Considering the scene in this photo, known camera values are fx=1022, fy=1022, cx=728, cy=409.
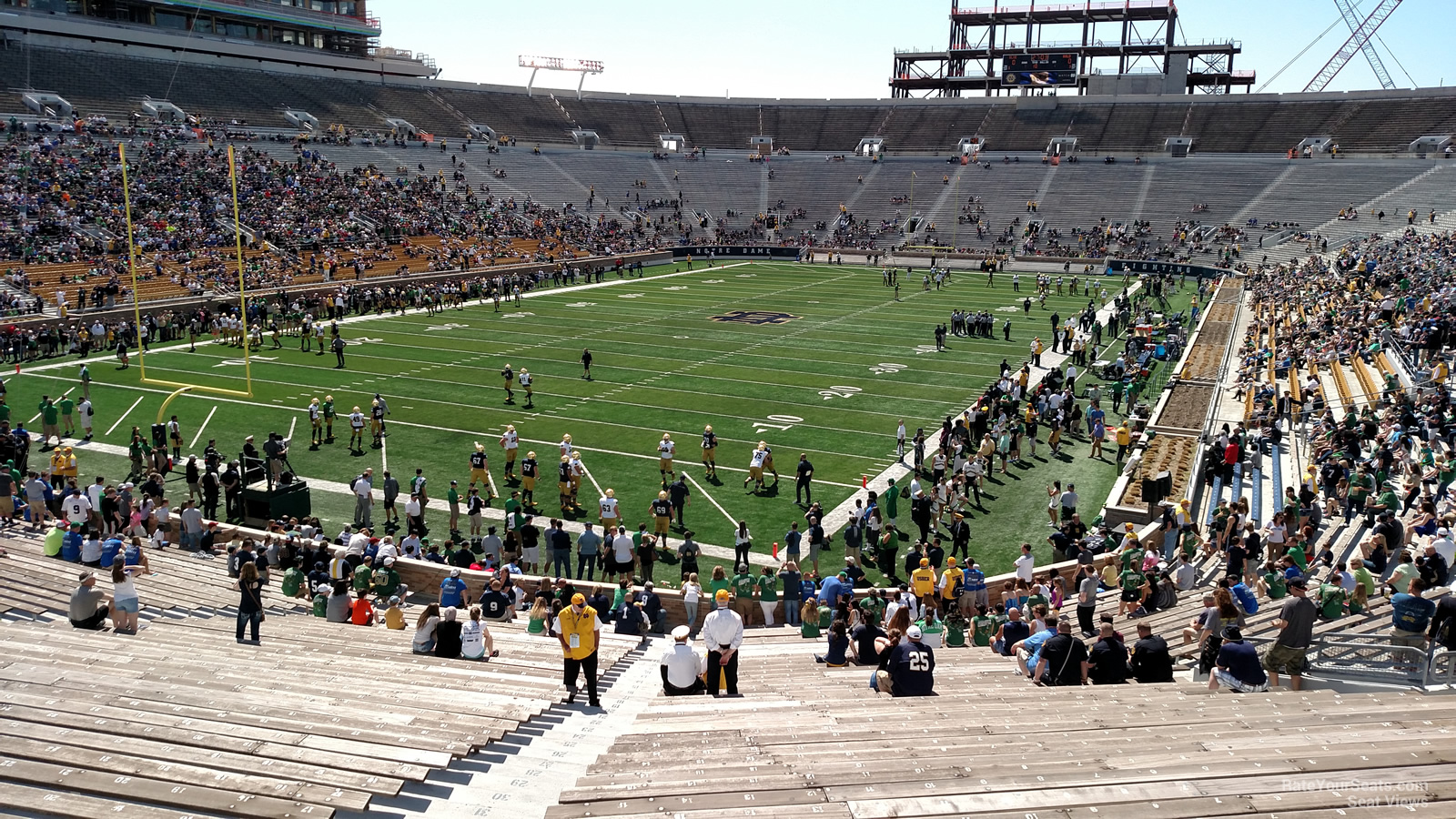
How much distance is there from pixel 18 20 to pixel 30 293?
3095cm

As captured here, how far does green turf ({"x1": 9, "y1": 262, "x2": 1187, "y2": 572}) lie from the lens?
60.9ft

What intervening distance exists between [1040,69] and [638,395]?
219ft

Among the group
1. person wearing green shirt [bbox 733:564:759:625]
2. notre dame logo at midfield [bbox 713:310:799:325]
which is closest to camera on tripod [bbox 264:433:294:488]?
person wearing green shirt [bbox 733:564:759:625]

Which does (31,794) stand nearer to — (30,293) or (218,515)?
(218,515)

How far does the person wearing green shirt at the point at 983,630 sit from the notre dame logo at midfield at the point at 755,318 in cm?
2549

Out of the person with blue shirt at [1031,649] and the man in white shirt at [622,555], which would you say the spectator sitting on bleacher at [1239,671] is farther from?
the man in white shirt at [622,555]

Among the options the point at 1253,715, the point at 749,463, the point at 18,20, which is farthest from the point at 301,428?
the point at 18,20

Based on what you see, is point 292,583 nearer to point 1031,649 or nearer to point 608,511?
point 608,511

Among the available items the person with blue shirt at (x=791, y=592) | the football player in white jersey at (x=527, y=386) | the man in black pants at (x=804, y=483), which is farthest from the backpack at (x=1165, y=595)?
the football player in white jersey at (x=527, y=386)

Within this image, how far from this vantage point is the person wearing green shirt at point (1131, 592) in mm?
10969

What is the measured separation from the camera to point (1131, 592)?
36.8ft

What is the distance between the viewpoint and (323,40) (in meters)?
72.2

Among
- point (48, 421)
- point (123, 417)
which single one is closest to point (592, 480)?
point (48, 421)

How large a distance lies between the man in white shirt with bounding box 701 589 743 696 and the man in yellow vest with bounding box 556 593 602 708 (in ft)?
3.12
